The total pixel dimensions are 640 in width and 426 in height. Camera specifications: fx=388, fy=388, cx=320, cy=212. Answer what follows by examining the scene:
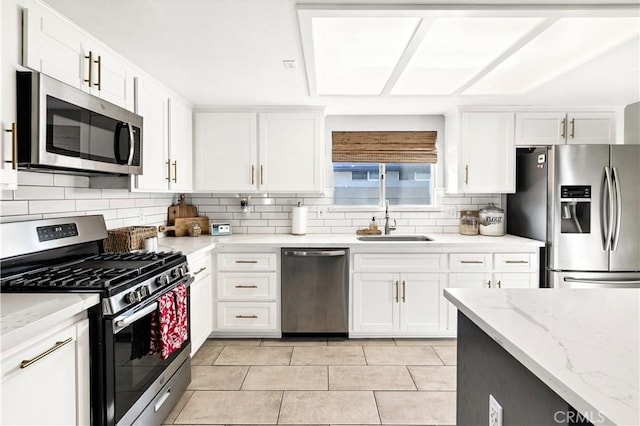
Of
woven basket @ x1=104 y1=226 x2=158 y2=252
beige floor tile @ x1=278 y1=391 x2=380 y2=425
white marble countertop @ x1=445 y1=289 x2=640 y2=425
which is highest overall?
woven basket @ x1=104 y1=226 x2=158 y2=252

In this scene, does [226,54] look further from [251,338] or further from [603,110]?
[603,110]

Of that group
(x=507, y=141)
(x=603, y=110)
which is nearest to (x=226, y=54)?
(x=507, y=141)

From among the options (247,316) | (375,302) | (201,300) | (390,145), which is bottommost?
(247,316)

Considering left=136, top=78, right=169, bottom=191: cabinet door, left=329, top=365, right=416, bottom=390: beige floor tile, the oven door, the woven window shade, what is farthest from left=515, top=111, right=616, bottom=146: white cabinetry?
the oven door

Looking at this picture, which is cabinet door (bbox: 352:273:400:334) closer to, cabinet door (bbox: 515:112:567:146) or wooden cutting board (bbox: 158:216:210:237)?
wooden cutting board (bbox: 158:216:210:237)

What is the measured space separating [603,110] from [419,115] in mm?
1703

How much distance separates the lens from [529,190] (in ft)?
12.1

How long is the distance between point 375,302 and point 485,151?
5.94 ft

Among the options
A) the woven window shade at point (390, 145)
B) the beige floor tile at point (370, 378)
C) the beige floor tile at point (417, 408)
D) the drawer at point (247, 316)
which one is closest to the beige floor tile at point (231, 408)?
the beige floor tile at point (370, 378)

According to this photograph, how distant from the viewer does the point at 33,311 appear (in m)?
1.38

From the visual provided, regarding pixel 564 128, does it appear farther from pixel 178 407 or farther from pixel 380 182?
pixel 178 407

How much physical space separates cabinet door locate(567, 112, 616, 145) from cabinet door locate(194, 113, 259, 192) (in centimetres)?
305

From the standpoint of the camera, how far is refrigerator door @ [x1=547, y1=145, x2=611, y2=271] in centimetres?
331

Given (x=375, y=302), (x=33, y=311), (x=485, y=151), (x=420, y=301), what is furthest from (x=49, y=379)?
(x=485, y=151)
